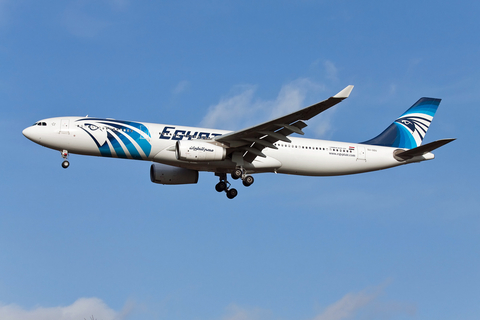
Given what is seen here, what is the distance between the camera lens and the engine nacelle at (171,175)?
109ft

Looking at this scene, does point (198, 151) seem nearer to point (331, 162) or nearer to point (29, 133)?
point (331, 162)

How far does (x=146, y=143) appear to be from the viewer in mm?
29125

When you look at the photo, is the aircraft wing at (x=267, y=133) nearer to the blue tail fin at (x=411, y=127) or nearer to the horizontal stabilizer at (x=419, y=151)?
the horizontal stabilizer at (x=419, y=151)

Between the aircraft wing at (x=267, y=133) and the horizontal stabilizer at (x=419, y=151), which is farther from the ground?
the aircraft wing at (x=267, y=133)

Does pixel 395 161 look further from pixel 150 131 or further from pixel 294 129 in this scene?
pixel 150 131

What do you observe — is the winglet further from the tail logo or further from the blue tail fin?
the tail logo

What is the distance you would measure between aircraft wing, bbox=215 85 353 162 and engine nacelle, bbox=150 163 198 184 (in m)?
4.21

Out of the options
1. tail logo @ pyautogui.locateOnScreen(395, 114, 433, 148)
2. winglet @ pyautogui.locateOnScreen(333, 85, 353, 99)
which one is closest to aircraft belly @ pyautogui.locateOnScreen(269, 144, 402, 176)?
tail logo @ pyautogui.locateOnScreen(395, 114, 433, 148)

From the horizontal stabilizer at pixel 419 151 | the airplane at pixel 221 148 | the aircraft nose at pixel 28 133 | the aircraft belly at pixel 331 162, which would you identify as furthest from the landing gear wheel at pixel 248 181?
the aircraft nose at pixel 28 133

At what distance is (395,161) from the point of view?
111ft

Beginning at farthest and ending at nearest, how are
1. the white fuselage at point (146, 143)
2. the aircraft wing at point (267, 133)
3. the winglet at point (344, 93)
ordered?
the white fuselage at point (146, 143)
the aircraft wing at point (267, 133)
the winglet at point (344, 93)

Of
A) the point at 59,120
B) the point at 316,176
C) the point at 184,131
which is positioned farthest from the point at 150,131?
the point at 316,176

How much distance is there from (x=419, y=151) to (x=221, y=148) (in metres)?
11.8

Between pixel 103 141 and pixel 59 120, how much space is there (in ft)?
8.97
